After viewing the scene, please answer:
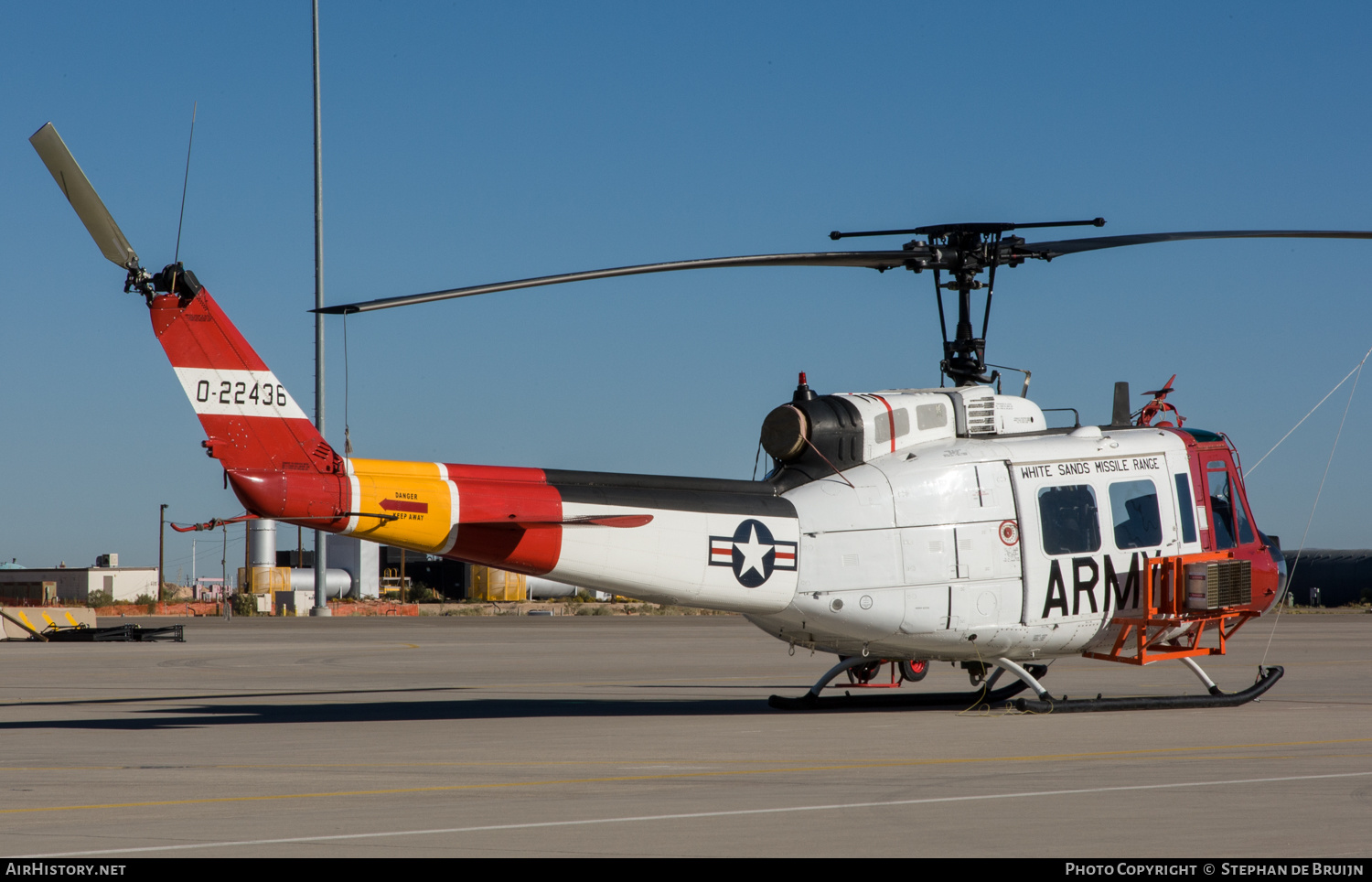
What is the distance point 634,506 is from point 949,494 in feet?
12.4

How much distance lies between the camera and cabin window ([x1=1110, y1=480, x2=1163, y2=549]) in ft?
53.5

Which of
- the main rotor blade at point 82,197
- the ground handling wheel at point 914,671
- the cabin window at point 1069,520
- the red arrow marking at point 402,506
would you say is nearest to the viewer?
the main rotor blade at point 82,197

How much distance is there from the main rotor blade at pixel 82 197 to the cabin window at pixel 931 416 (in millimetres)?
8930

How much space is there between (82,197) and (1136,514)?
12378mm

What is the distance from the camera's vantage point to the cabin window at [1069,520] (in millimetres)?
15992

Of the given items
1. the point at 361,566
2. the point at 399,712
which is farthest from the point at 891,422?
the point at 361,566

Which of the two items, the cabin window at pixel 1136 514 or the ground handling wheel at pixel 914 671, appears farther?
the ground handling wheel at pixel 914 671

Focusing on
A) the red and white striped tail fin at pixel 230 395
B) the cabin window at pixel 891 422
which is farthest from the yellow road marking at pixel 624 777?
the cabin window at pixel 891 422

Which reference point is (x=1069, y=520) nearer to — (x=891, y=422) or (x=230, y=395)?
(x=891, y=422)

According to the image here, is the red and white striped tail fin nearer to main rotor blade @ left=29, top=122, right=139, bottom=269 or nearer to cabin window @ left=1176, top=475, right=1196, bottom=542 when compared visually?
main rotor blade @ left=29, top=122, right=139, bottom=269

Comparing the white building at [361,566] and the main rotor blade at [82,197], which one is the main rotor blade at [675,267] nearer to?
the main rotor blade at [82,197]

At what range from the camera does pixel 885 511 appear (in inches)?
609

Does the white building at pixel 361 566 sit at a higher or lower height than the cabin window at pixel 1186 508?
lower
